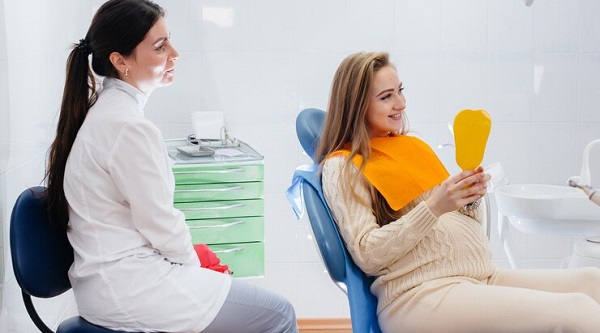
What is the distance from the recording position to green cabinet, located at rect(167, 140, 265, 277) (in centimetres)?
308

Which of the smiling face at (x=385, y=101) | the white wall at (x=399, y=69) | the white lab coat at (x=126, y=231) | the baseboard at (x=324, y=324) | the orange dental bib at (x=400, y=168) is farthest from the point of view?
the baseboard at (x=324, y=324)

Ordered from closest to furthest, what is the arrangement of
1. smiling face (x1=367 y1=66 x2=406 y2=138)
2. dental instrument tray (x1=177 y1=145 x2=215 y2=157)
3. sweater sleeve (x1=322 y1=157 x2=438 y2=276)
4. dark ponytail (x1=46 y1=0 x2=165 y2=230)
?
dark ponytail (x1=46 y1=0 x2=165 y2=230)
sweater sleeve (x1=322 y1=157 x2=438 y2=276)
smiling face (x1=367 y1=66 x2=406 y2=138)
dental instrument tray (x1=177 y1=145 x2=215 y2=157)

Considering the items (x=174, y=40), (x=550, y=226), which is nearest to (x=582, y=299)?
(x=550, y=226)

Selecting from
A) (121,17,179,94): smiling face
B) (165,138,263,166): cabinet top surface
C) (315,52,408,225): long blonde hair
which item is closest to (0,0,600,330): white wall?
(165,138,263,166): cabinet top surface

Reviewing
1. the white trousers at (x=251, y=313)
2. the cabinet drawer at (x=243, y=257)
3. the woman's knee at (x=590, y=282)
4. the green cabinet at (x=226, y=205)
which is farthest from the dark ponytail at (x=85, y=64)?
the woman's knee at (x=590, y=282)

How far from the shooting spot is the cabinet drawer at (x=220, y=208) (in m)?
3.08

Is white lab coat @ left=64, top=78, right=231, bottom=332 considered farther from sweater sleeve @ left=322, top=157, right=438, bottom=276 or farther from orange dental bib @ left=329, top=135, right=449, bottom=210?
orange dental bib @ left=329, top=135, right=449, bottom=210

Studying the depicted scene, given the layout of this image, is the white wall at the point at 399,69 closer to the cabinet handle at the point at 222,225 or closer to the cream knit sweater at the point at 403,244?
the cabinet handle at the point at 222,225

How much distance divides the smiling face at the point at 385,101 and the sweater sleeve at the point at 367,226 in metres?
0.20

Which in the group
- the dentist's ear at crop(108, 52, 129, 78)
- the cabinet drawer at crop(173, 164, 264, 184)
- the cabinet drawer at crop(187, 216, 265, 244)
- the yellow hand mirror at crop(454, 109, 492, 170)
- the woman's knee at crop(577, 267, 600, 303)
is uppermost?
the dentist's ear at crop(108, 52, 129, 78)

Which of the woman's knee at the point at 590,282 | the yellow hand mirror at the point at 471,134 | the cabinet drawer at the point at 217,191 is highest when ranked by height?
the yellow hand mirror at the point at 471,134

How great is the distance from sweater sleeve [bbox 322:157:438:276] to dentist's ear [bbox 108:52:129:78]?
2.15ft

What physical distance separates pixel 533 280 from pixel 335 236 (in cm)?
61

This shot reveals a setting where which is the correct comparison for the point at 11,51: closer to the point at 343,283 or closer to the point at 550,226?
the point at 343,283
